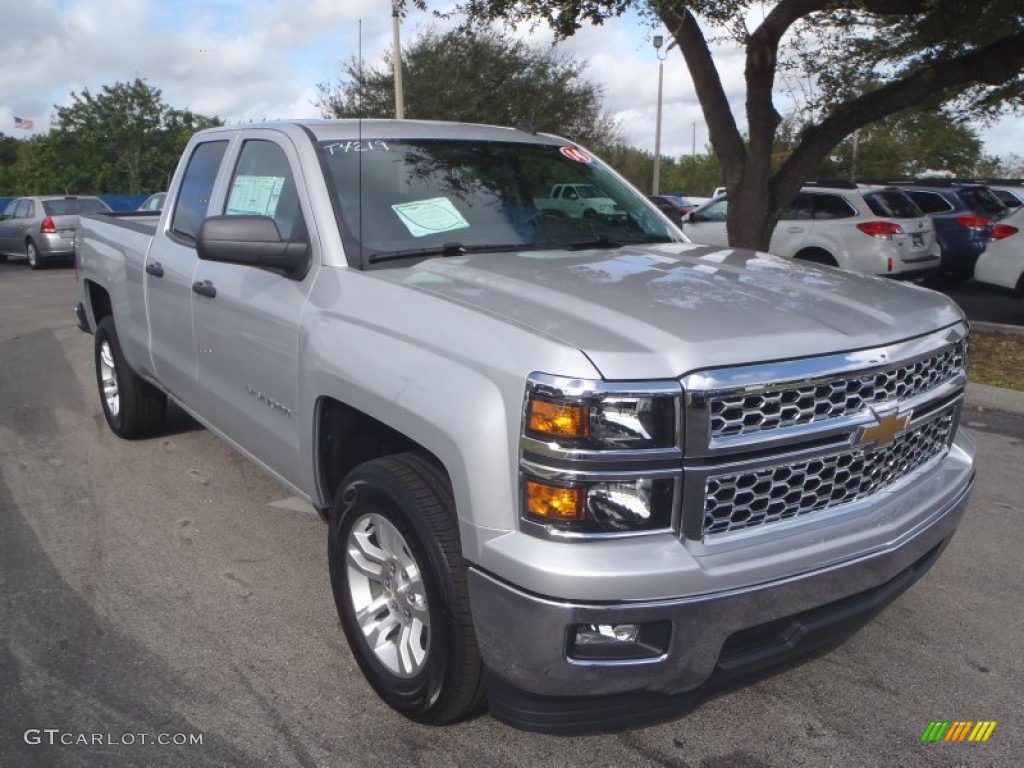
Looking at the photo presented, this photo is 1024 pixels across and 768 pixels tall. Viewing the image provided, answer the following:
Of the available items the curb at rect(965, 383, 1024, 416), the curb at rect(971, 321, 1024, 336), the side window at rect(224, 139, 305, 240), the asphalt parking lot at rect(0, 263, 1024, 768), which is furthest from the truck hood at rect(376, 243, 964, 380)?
the curb at rect(971, 321, 1024, 336)

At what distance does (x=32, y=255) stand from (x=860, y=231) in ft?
58.4

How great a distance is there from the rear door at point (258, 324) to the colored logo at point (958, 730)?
89.9 inches

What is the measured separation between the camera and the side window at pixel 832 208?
13102 mm

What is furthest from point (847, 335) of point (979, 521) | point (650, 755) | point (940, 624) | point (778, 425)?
point (979, 521)

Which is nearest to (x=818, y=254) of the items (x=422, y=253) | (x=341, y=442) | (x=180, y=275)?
(x=180, y=275)

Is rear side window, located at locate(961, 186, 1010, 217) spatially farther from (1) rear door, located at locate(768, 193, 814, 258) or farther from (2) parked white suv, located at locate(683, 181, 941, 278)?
(1) rear door, located at locate(768, 193, 814, 258)

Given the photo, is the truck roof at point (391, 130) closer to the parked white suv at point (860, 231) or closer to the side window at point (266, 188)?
the side window at point (266, 188)

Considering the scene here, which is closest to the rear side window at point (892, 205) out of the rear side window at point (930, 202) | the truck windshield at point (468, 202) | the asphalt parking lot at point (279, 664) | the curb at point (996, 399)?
the rear side window at point (930, 202)

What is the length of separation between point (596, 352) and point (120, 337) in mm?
4161

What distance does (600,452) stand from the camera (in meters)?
2.32

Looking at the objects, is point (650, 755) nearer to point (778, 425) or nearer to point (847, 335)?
point (778, 425)

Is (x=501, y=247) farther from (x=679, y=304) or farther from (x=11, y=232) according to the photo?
(x=11, y=232)

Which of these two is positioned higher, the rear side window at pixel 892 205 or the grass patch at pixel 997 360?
the rear side window at pixel 892 205

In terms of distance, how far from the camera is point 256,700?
3125 millimetres
